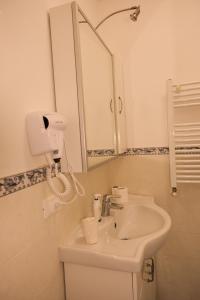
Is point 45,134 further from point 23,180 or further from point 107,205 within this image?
point 107,205

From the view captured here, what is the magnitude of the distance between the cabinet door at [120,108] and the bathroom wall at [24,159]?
642mm

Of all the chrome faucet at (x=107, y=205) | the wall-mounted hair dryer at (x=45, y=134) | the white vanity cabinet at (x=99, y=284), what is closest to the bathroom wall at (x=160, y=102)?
the chrome faucet at (x=107, y=205)

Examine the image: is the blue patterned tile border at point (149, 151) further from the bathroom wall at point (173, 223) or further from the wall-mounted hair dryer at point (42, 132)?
the wall-mounted hair dryer at point (42, 132)

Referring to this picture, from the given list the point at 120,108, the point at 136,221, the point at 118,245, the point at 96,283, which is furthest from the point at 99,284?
the point at 120,108

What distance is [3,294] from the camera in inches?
28.5

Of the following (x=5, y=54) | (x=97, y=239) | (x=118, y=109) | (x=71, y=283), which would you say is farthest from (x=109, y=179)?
(x=5, y=54)

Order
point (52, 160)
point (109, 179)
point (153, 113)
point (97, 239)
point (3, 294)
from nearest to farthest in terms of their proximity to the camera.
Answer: point (3, 294), point (52, 160), point (97, 239), point (153, 113), point (109, 179)

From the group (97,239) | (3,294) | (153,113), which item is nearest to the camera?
(3,294)

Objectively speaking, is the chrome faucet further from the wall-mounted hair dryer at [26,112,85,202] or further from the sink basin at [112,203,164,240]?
the wall-mounted hair dryer at [26,112,85,202]

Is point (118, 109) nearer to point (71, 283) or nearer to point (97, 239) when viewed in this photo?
point (97, 239)

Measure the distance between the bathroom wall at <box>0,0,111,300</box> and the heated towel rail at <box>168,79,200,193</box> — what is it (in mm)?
904

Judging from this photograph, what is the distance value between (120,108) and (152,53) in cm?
49

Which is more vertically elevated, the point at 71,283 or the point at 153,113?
the point at 153,113

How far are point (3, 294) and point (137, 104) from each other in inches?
57.3
